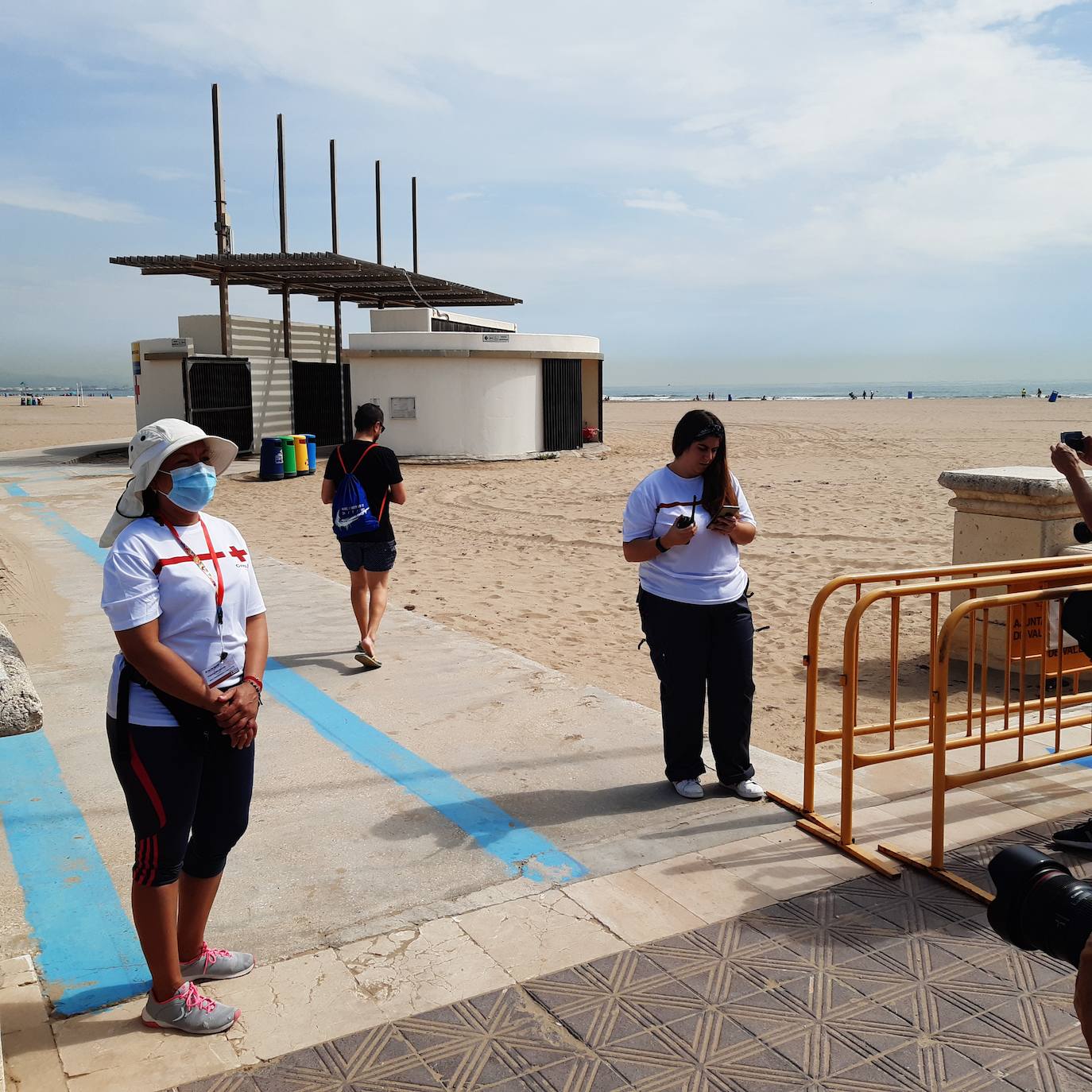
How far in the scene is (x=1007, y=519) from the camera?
695 centimetres

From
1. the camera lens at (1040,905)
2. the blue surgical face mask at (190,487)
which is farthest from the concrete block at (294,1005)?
the camera lens at (1040,905)

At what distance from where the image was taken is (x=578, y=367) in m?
24.0

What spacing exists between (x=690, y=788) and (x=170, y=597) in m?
2.66

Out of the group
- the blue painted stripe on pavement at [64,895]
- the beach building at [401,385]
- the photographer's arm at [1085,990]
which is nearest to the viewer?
the photographer's arm at [1085,990]

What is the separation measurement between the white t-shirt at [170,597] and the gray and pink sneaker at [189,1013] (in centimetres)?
82

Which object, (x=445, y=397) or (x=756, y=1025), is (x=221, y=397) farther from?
(x=756, y=1025)

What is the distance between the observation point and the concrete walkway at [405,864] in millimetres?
2879

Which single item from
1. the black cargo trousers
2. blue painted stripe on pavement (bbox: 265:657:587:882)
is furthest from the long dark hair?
blue painted stripe on pavement (bbox: 265:657:587:882)

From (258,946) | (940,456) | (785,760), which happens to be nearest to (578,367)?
(940,456)

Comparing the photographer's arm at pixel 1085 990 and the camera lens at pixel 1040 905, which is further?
the camera lens at pixel 1040 905

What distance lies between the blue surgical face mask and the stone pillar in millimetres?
5385

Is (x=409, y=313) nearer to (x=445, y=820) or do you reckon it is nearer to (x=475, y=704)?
(x=475, y=704)

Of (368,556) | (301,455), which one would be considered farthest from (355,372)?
(368,556)

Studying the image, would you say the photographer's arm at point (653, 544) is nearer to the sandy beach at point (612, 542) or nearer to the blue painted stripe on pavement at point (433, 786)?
the blue painted stripe on pavement at point (433, 786)
